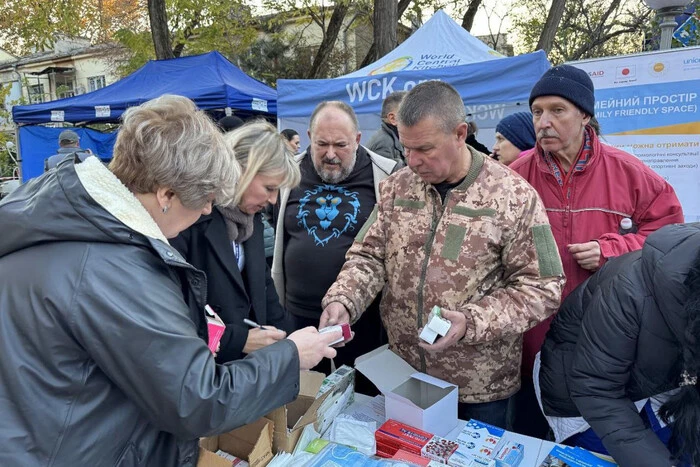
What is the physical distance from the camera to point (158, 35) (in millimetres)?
8406

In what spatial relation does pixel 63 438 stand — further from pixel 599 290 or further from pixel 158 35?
pixel 158 35

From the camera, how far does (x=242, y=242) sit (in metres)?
1.97

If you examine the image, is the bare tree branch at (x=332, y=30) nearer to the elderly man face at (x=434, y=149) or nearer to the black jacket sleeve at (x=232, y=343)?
the elderly man face at (x=434, y=149)

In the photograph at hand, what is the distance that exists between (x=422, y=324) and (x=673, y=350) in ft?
2.54

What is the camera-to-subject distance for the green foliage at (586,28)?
13.4 metres

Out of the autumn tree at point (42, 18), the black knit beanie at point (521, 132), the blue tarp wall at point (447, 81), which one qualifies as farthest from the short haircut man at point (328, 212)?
the autumn tree at point (42, 18)

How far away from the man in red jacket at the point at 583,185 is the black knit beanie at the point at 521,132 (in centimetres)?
93

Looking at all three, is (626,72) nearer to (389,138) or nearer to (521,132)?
(521,132)

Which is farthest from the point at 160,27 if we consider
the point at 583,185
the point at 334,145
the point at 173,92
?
the point at 583,185

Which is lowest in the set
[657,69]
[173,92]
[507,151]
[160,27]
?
[507,151]

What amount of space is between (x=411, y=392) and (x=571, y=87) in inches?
52.3

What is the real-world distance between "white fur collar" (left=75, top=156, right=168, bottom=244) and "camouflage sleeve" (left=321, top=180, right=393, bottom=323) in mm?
912

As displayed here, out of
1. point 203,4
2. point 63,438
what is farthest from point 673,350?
point 203,4

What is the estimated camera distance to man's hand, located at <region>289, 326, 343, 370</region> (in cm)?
138
